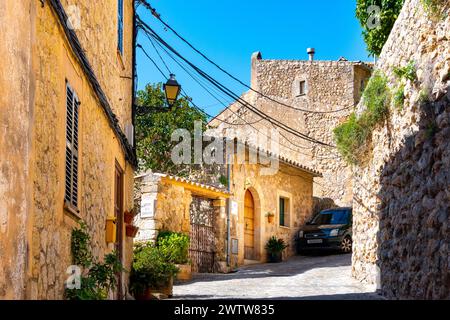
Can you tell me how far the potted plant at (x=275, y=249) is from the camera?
22.2m

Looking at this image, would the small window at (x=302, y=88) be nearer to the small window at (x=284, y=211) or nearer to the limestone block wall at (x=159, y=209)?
the small window at (x=284, y=211)

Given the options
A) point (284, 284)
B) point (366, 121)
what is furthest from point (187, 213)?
point (366, 121)

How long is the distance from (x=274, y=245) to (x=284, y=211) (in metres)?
2.17

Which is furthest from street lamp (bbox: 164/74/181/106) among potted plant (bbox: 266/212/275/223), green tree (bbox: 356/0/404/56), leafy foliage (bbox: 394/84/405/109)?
potted plant (bbox: 266/212/275/223)

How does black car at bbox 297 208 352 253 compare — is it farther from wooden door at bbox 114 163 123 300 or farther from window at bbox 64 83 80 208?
window at bbox 64 83 80 208

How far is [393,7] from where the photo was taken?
1603cm

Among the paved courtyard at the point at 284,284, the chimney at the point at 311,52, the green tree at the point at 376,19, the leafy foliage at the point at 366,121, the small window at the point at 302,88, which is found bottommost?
the paved courtyard at the point at 284,284

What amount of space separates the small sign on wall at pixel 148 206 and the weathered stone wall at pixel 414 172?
5.77 m

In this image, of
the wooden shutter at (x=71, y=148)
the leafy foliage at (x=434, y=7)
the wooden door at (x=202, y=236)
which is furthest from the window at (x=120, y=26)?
the wooden door at (x=202, y=236)

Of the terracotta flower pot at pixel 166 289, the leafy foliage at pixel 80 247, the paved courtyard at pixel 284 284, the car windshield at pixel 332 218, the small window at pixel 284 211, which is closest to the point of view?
the leafy foliage at pixel 80 247

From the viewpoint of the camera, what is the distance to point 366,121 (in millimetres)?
12641

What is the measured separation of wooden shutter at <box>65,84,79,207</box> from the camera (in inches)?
253
